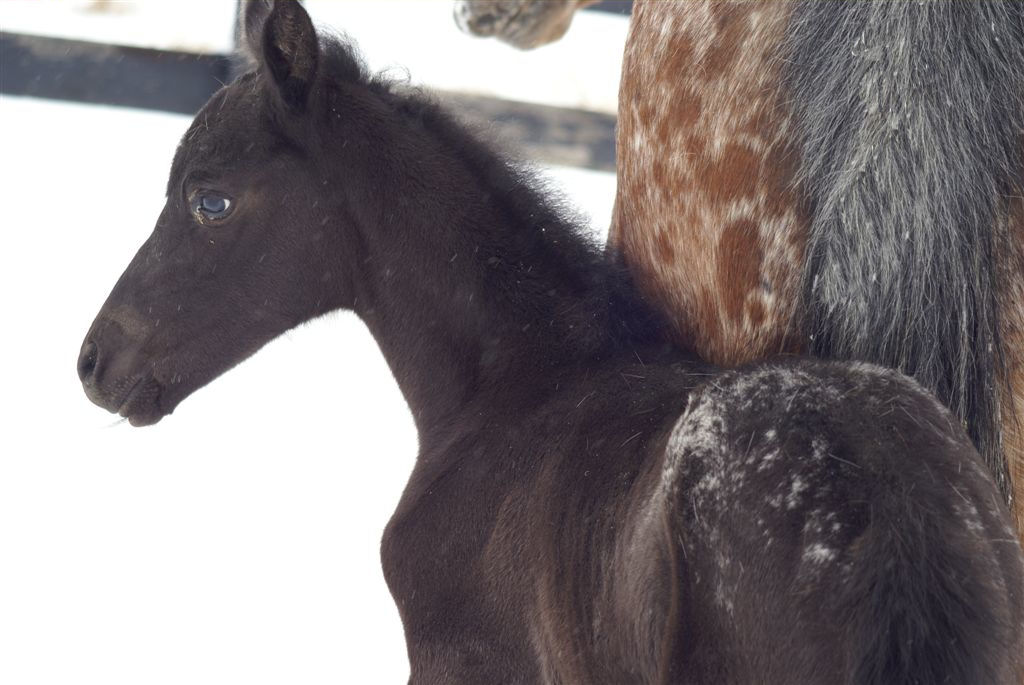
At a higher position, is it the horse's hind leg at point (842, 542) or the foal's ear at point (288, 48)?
the foal's ear at point (288, 48)

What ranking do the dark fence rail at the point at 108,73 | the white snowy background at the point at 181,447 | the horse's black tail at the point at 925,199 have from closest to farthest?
the horse's black tail at the point at 925,199
the white snowy background at the point at 181,447
the dark fence rail at the point at 108,73

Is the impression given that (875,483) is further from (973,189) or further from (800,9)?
(800,9)

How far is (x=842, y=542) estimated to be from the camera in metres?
1.34

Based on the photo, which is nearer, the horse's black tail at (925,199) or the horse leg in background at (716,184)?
the horse's black tail at (925,199)

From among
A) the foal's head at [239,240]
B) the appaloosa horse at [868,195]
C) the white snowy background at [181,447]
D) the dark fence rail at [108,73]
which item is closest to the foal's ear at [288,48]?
the foal's head at [239,240]

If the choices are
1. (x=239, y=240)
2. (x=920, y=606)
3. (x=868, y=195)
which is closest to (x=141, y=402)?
(x=239, y=240)

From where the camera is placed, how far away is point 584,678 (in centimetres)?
166

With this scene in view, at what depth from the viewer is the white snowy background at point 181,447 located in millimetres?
3270

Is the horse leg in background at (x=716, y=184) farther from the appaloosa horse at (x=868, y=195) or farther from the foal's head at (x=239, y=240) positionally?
the foal's head at (x=239, y=240)

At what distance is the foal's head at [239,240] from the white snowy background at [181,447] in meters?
0.38

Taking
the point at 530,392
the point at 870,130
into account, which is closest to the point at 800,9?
the point at 870,130

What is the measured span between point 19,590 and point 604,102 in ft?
11.0

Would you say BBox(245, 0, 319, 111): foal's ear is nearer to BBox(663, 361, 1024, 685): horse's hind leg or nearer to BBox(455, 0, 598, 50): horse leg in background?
BBox(663, 361, 1024, 685): horse's hind leg

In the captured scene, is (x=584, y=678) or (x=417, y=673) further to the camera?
(x=417, y=673)
